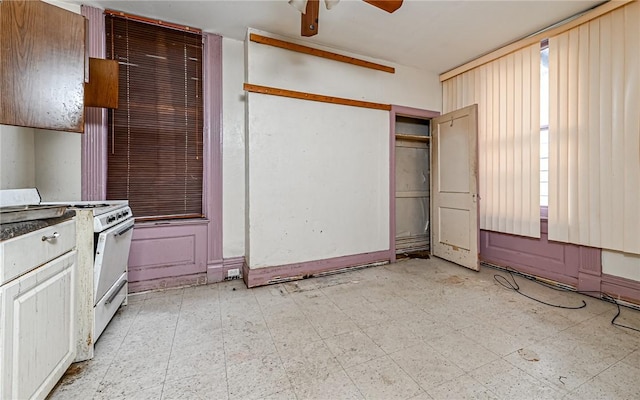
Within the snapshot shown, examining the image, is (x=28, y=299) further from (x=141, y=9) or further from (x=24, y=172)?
(x=141, y=9)

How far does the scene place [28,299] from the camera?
1249 mm

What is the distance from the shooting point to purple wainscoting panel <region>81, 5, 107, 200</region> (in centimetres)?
262

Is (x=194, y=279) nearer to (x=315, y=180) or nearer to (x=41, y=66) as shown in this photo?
(x=315, y=180)

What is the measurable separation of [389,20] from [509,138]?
2036mm

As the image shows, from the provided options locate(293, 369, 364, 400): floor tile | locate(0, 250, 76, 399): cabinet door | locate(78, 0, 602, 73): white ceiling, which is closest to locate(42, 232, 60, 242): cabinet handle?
locate(0, 250, 76, 399): cabinet door

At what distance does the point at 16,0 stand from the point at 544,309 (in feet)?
14.9

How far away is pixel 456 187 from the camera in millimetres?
3855

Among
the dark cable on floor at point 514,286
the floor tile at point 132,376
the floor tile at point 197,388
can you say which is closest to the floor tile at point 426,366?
the floor tile at point 197,388

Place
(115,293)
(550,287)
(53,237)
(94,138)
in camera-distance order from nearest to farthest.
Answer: (53,237)
(115,293)
(94,138)
(550,287)

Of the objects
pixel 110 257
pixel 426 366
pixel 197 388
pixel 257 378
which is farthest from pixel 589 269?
pixel 110 257

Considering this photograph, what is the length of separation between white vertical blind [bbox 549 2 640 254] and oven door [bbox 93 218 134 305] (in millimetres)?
4129

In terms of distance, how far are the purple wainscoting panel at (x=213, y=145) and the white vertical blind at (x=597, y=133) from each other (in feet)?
12.0

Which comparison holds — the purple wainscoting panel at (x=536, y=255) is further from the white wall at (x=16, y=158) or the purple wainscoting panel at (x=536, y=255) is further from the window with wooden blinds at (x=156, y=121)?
the white wall at (x=16, y=158)

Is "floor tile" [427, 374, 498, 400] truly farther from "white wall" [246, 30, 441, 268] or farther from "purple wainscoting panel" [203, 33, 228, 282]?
"purple wainscoting panel" [203, 33, 228, 282]
